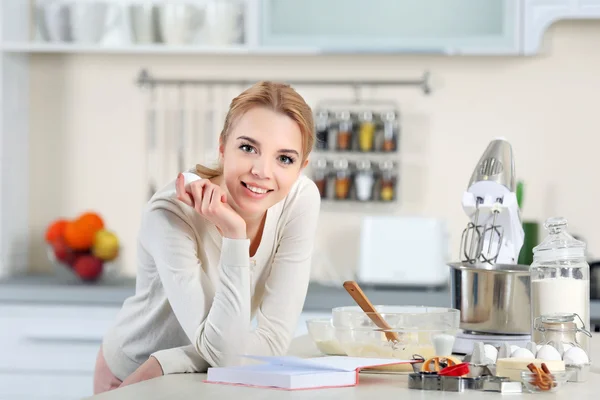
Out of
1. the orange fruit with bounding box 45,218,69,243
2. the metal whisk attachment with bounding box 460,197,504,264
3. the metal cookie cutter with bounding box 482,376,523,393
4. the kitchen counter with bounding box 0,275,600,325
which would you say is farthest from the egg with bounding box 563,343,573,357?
the orange fruit with bounding box 45,218,69,243

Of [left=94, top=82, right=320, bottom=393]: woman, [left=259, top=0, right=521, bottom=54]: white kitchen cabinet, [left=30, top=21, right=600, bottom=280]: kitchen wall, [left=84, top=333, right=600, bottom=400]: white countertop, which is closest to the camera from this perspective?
[left=84, top=333, right=600, bottom=400]: white countertop

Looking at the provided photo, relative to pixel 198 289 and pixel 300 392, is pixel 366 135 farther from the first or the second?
pixel 300 392

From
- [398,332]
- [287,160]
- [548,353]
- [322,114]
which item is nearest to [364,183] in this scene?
[322,114]

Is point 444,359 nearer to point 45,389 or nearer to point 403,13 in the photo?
point 45,389

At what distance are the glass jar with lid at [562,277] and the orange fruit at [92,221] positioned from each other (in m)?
1.95

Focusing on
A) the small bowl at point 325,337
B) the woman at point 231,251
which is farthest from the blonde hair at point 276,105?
the small bowl at point 325,337

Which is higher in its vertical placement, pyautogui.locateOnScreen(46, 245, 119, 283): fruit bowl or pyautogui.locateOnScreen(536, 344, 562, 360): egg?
pyautogui.locateOnScreen(46, 245, 119, 283): fruit bowl

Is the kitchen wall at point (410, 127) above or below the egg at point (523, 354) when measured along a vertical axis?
above

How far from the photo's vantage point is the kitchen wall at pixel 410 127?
3.40 m

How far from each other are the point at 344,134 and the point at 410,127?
0.29m

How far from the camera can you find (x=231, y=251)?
164 cm

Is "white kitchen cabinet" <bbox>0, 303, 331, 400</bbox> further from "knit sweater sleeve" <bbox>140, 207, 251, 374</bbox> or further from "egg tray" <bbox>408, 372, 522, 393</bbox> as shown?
"egg tray" <bbox>408, 372, 522, 393</bbox>

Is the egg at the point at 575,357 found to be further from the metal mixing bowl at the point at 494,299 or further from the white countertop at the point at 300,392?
the metal mixing bowl at the point at 494,299

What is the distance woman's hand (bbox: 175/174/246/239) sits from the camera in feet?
5.35
